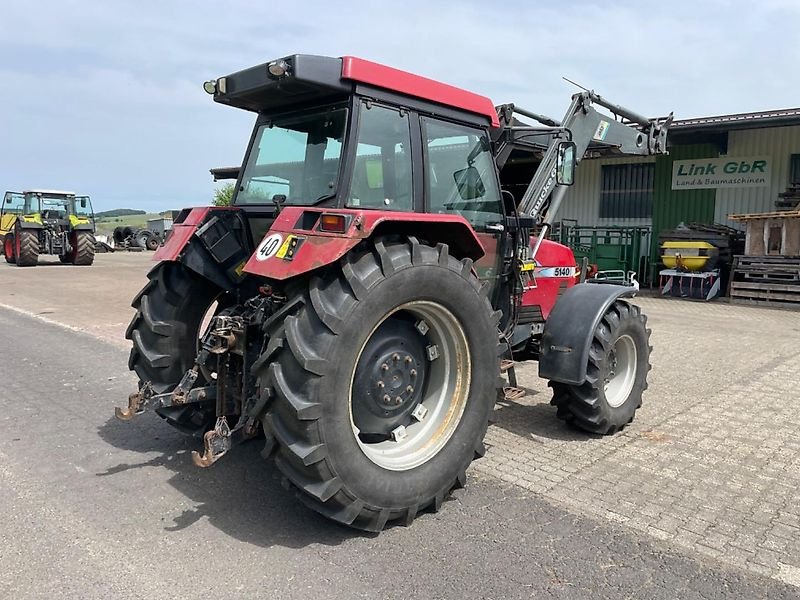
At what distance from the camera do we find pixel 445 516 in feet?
11.3

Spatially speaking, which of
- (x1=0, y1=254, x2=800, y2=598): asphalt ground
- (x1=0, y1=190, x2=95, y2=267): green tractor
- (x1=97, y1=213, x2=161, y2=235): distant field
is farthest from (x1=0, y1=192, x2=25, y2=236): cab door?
(x1=0, y1=254, x2=800, y2=598): asphalt ground

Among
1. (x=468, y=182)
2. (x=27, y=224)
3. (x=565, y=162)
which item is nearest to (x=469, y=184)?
(x=468, y=182)

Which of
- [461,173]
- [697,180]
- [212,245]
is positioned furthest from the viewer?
[697,180]

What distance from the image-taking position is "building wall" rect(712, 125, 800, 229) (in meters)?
14.5

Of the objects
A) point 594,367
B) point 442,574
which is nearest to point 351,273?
point 442,574

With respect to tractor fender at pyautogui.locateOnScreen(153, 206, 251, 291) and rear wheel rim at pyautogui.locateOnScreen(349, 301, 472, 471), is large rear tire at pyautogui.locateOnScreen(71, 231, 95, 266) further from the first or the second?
rear wheel rim at pyautogui.locateOnScreen(349, 301, 472, 471)

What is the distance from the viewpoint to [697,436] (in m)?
4.83

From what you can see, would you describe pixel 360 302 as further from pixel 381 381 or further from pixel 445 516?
pixel 445 516

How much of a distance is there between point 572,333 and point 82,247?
21366 millimetres

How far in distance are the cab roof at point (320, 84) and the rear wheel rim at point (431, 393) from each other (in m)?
1.28

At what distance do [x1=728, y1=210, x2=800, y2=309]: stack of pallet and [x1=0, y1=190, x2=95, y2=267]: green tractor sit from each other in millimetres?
20005

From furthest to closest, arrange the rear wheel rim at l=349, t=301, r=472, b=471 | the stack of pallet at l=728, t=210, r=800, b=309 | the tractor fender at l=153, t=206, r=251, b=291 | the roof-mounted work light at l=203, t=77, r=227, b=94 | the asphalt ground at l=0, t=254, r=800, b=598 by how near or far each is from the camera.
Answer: the stack of pallet at l=728, t=210, r=800, b=309 < the tractor fender at l=153, t=206, r=251, b=291 < the roof-mounted work light at l=203, t=77, r=227, b=94 < the rear wheel rim at l=349, t=301, r=472, b=471 < the asphalt ground at l=0, t=254, r=800, b=598

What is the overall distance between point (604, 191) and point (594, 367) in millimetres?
13860

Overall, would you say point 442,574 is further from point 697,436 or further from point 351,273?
point 697,436
